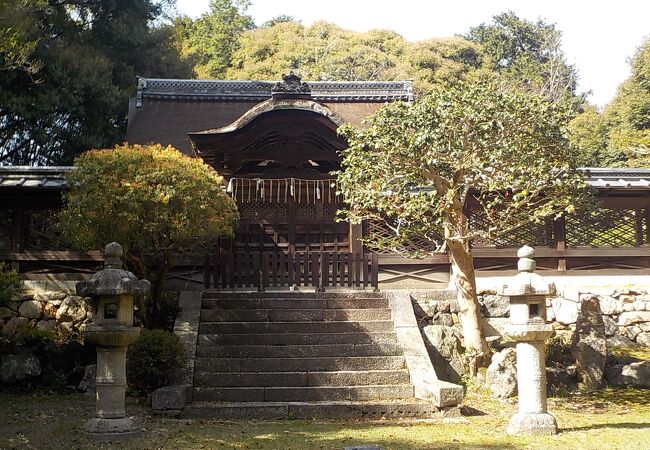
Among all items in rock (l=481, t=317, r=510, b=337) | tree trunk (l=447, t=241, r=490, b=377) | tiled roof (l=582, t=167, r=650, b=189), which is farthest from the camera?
tiled roof (l=582, t=167, r=650, b=189)

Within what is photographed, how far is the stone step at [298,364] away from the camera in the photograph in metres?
10.6

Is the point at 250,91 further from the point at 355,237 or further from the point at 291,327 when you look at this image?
the point at 291,327

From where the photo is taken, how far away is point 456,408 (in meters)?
9.40

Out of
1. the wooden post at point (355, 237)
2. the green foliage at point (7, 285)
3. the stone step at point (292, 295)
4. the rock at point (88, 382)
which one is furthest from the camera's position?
the wooden post at point (355, 237)

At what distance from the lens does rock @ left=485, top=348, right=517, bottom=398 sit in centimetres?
1045

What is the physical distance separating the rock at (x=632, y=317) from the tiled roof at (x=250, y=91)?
368 inches

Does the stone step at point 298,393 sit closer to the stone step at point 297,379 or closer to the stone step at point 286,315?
the stone step at point 297,379

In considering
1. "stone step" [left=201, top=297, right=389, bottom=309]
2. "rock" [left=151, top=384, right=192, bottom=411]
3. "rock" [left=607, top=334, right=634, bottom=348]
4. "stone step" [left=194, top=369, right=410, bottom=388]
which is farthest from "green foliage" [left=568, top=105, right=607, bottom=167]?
"rock" [left=151, top=384, right=192, bottom=411]

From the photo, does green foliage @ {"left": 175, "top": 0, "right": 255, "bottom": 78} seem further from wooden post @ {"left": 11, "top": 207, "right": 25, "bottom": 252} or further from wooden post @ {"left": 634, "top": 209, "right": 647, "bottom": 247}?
wooden post @ {"left": 634, "top": 209, "right": 647, "bottom": 247}

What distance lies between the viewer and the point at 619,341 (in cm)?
1318

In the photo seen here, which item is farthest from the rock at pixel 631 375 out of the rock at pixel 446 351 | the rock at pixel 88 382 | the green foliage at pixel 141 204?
the rock at pixel 88 382

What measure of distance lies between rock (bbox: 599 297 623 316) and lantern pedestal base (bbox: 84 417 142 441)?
932 centimetres

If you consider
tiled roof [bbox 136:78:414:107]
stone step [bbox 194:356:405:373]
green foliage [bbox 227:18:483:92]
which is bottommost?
stone step [bbox 194:356:405:373]

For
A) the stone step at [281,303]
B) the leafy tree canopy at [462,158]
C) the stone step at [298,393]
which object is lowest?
the stone step at [298,393]
